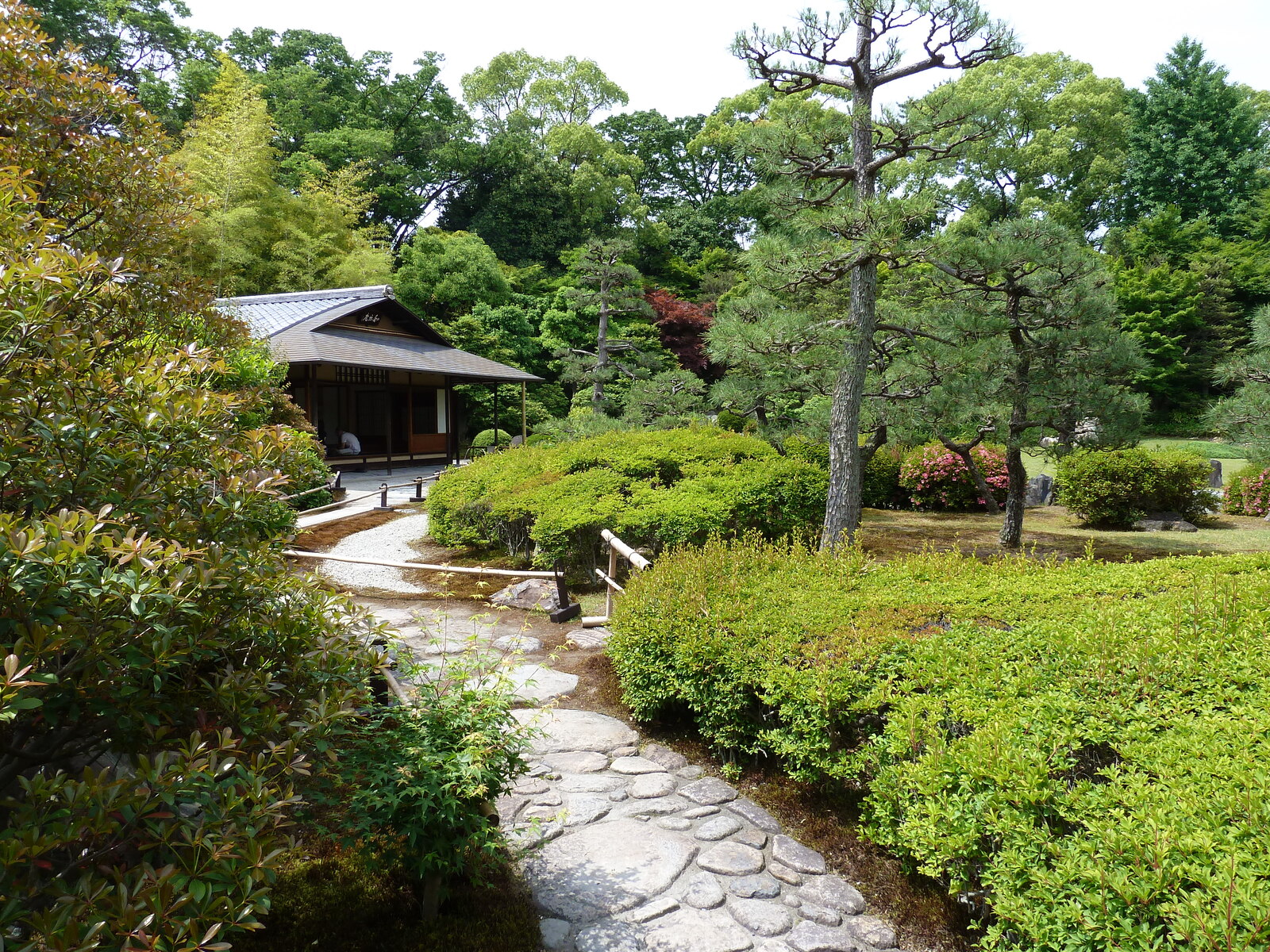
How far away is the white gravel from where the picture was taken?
301 inches

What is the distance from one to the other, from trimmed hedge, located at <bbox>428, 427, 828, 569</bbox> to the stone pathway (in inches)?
125

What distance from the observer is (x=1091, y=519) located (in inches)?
424

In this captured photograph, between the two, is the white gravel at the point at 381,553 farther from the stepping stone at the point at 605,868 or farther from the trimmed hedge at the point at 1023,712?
the stepping stone at the point at 605,868

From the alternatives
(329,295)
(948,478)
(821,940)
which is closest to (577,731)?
(821,940)

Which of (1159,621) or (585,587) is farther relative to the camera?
(585,587)

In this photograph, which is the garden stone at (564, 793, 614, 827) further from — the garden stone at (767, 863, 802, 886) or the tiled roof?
the tiled roof

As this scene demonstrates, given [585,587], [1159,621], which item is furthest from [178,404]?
[585,587]

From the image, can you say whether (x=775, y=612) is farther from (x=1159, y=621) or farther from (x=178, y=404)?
(x=178, y=404)

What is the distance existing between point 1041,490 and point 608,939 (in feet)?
43.9

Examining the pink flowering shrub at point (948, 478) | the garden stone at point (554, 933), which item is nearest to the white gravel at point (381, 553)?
the garden stone at point (554, 933)

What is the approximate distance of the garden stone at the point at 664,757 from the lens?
12.0 feet

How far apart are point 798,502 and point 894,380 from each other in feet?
6.07

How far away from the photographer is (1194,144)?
1073 inches

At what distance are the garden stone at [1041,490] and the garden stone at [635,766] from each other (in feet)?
39.3
